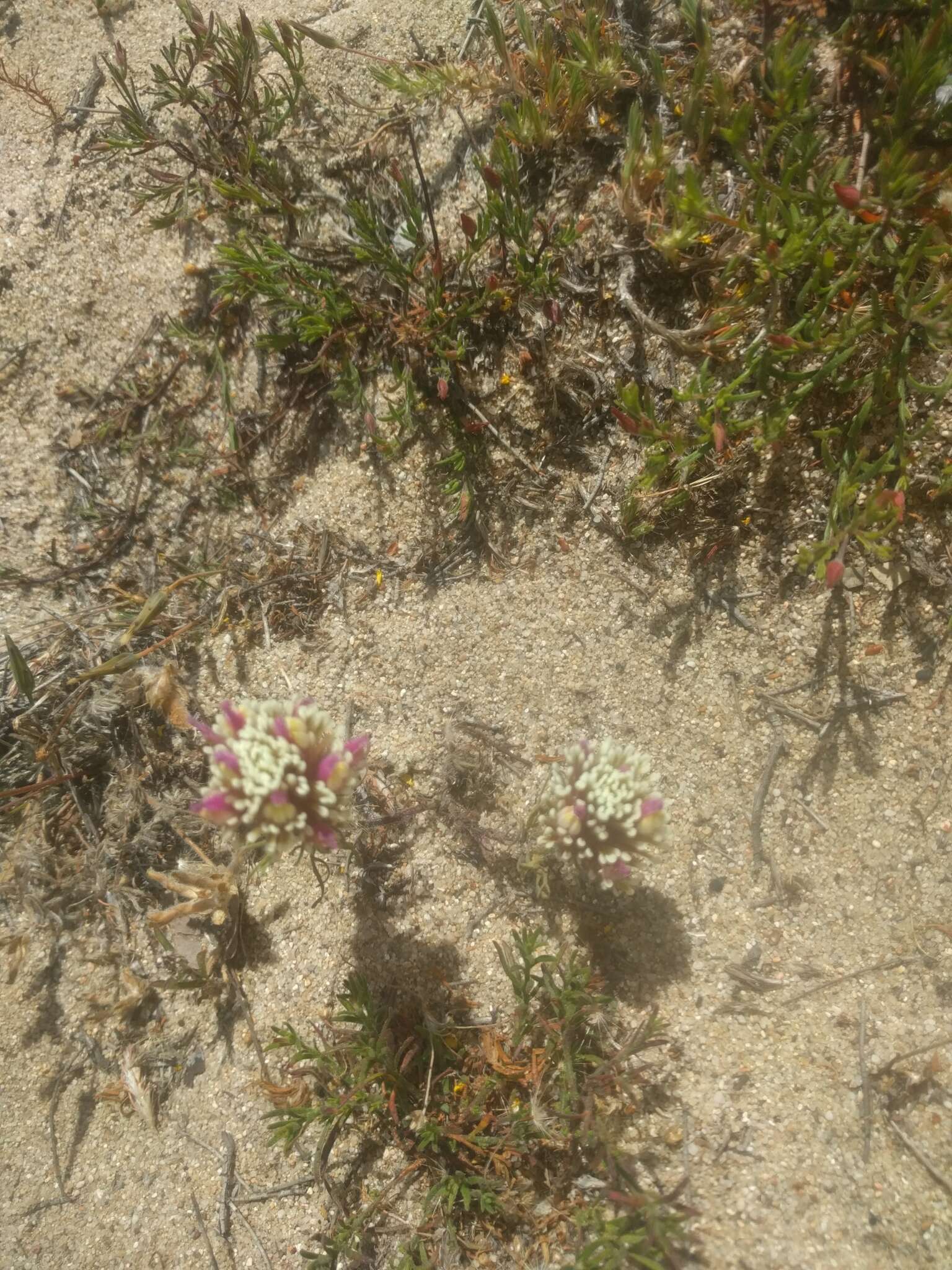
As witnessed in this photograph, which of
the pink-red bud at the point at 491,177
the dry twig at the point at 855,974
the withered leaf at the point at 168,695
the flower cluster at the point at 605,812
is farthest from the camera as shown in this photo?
the withered leaf at the point at 168,695

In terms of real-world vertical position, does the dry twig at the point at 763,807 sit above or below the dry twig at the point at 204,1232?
above

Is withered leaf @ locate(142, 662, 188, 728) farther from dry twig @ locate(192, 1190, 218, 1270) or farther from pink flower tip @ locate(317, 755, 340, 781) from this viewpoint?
dry twig @ locate(192, 1190, 218, 1270)

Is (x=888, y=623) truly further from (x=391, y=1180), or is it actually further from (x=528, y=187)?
(x=391, y=1180)

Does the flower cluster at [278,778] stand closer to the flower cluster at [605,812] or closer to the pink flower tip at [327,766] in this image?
the pink flower tip at [327,766]

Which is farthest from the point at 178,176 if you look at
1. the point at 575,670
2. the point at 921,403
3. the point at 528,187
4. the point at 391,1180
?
the point at 391,1180

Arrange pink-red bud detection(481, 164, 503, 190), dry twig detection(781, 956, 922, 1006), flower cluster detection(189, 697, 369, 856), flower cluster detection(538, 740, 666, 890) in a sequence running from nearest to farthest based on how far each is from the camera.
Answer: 1. flower cluster detection(189, 697, 369, 856)
2. flower cluster detection(538, 740, 666, 890)
3. dry twig detection(781, 956, 922, 1006)
4. pink-red bud detection(481, 164, 503, 190)

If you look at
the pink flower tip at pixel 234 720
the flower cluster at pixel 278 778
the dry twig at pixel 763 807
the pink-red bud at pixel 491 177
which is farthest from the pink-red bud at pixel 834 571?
the pink flower tip at pixel 234 720

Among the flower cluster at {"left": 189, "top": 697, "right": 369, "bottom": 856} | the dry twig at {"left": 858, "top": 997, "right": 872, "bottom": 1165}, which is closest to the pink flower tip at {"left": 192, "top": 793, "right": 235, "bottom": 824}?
the flower cluster at {"left": 189, "top": 697, "right": 369, "bottom": 856}
